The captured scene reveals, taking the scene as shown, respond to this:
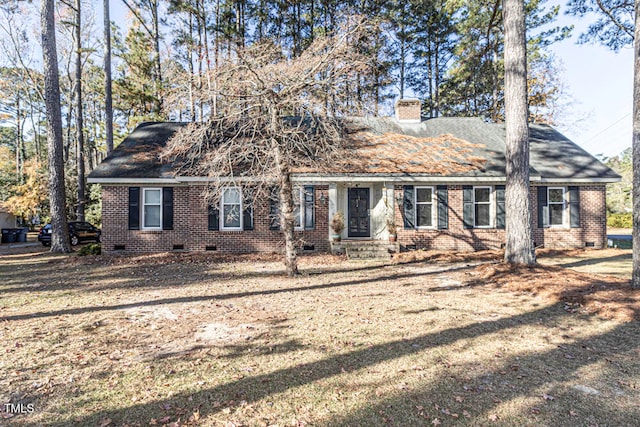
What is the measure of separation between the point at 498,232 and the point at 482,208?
1084mm

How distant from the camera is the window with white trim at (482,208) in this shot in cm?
1321

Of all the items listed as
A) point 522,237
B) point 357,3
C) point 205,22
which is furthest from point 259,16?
point 522,237

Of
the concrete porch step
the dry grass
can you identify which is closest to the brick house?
the concrete porch step

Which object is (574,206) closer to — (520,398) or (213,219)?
(520,398)

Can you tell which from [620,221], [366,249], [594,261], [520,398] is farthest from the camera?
[620,221]

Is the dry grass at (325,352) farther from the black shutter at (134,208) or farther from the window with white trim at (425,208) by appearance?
the window with white trim at (425,208)

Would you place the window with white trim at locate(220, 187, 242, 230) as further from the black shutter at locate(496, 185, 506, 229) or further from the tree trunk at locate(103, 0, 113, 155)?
the black shutter at locate(496, 185, 506, 229)

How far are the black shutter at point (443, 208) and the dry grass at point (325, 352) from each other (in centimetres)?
518

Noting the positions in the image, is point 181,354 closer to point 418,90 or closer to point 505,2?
point 505,2

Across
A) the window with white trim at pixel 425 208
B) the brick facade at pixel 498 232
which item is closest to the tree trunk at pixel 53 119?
the brick facade at pixel 498 232

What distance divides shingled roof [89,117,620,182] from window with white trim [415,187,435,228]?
881mm

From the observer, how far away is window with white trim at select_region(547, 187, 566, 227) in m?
13.4

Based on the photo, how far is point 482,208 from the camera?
13234 millimetres

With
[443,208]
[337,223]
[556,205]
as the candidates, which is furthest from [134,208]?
[556,205]
